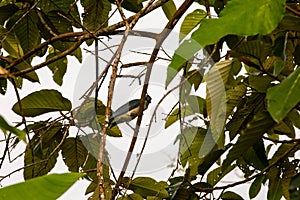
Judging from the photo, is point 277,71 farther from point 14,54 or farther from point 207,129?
point 14,54

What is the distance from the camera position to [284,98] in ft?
1.33

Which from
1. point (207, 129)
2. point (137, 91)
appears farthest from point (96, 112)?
point (207, 129)

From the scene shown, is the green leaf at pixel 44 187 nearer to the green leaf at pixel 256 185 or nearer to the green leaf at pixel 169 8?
the green leaf at pixel 256 185

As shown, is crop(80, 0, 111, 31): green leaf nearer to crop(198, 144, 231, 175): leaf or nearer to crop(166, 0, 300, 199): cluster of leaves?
crop(166, 0, 300, 199): cluster of leaves

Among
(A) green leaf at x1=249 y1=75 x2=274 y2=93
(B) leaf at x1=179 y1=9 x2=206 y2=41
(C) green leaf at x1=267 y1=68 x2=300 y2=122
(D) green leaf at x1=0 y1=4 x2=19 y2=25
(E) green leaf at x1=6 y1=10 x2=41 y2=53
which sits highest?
(D) green leaf at x1=0 y1=4 x2=19 y2=25

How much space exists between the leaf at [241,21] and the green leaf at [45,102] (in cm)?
54

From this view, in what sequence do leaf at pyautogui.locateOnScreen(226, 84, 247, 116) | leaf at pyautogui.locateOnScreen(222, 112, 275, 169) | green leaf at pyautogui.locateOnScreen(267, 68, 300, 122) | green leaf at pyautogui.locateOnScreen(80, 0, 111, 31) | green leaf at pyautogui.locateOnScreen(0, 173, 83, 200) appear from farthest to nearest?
green leaf at pyautogui.locateOnScreen(80, 0, 111, 31)
leaf at pyautogui.locateOnScreen(226, 84, 247, 116)
leaf at pyautogui.locateOnScreen(222, 112, 275, 169)
green leaf at pyautogui.locateOnScreen(267, 68, 300, 122)
green leaf at pyautogui.locateOnScreen(0, 173, 83, 200)

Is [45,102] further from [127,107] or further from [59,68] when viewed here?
[59,68]

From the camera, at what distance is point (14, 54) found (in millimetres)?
1081

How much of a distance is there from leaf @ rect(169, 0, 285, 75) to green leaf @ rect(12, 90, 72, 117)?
535 mm

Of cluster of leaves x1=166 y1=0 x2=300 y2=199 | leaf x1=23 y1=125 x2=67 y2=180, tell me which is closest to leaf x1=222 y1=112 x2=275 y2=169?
cluster of leaves x1=166 y1=0 x2=300 y2=199

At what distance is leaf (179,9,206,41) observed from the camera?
0.92 meters

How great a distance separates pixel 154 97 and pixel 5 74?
0.65 m

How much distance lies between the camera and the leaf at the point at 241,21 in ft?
1.25
